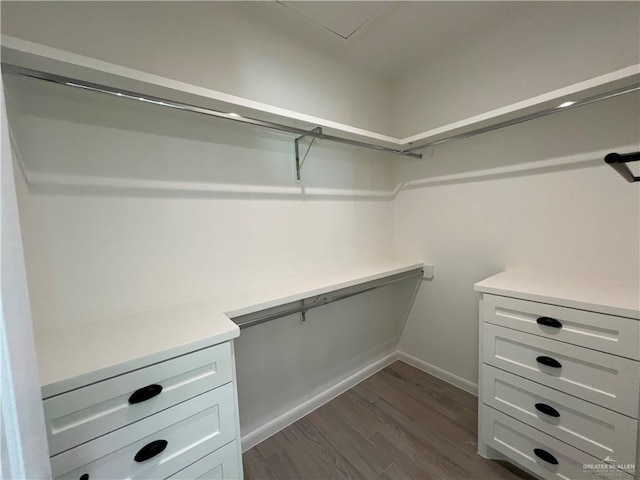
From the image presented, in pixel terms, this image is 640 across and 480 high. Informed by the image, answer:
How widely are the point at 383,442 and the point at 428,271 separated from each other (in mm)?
1194

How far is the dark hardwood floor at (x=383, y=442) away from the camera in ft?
4.33

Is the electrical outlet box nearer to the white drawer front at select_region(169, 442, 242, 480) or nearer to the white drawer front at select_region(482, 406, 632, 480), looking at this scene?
the white drawer front at select_region(482, 406, 632, 480)

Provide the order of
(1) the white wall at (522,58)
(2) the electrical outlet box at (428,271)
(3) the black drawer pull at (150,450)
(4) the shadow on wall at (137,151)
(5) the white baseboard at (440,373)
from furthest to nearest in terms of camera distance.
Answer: (2) the electrical outlet box at (428,271) → (5) the white baseboard at (440,373) → (1) the white wall at (522,58) → (4) the shadow on wall at (137,151) → (3) the black drawer pull at (150,450)

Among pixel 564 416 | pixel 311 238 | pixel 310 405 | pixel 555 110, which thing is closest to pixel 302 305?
pixel 311 238

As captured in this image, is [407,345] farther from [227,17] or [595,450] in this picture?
[227,17]

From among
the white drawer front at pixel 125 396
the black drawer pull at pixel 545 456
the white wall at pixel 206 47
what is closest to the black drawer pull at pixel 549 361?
the black drawer pull at pixel 545 456

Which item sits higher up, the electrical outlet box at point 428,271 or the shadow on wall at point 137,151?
the shadow on wall at point 137,151

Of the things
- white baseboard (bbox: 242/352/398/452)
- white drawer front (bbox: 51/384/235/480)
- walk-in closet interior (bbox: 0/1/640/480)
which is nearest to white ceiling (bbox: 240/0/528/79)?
walk-in closet interior (bbox: 0/1/640/480)

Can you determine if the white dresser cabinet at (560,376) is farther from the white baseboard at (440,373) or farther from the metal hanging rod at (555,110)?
the metal hanging rod at (555,110)

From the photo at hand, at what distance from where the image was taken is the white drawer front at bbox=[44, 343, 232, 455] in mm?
673

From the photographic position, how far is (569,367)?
108 cm

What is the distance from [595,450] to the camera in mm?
1030

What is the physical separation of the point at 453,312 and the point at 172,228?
1971mm

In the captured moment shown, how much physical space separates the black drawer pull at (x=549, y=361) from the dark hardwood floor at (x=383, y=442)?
656 millimetres
